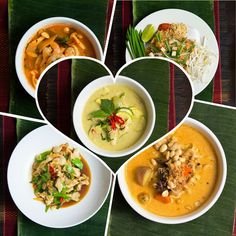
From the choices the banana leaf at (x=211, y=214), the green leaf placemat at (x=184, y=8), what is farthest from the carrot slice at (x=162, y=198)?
the green leaf placemat at (x=184, y=8)

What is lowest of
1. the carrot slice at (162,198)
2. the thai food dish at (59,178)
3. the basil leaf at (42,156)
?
the carrot slice at (162,198)

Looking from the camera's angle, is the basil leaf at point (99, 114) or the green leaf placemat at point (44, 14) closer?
the basil leaf at point (99, 114)

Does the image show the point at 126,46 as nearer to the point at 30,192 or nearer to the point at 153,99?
the point at 153,99

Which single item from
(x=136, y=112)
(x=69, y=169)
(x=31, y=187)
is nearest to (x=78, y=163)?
(x=69, y=169)

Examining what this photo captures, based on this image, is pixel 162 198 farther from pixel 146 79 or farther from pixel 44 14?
pixel 44 14

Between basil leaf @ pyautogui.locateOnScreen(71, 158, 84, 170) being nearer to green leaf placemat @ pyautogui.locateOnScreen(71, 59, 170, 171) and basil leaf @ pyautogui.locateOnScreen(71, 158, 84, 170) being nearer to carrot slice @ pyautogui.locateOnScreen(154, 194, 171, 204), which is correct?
green leaf placemat @ pyautogui.locateOnScreen(71, 59, 170, 171)

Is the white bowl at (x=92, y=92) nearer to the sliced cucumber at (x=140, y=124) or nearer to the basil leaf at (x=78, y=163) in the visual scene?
the sliced cucumber at (x=140, y=124)
